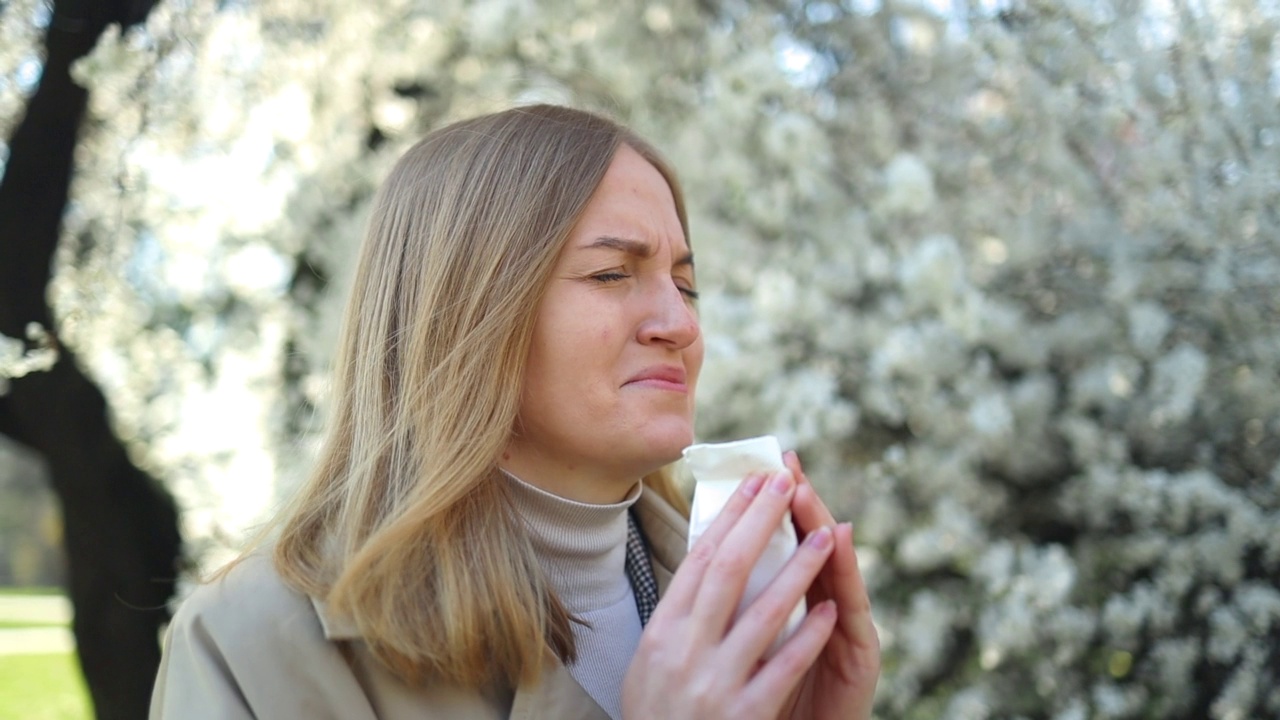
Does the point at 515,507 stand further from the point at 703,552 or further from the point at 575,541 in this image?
the point at 703,552

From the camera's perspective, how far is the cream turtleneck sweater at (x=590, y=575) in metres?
1.58

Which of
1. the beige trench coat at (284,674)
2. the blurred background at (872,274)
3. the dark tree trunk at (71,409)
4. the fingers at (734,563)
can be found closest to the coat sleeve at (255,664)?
the beige trench coat at (284,674)

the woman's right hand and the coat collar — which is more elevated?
the woman's right hand

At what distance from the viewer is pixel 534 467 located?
162 centimetres

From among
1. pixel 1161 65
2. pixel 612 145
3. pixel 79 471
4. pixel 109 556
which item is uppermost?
pixel 612 145

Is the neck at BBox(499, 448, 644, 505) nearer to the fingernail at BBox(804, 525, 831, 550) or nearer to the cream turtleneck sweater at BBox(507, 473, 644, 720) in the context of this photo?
the cream turtleneck sweater at BBox(507, 473, 644, 720)

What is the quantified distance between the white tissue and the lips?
0.60 feet

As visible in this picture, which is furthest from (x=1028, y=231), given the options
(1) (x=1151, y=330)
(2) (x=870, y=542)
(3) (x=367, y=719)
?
(3) (x=367, y=719)

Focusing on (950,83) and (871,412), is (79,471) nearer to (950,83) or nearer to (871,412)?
(871,412)

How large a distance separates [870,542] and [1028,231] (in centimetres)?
108

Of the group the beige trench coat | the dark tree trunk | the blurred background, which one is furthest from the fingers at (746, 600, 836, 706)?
the dark tree trunk

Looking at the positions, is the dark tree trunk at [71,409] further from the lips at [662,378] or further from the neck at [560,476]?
the lips at [662,378]

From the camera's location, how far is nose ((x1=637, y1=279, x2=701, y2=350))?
1.55m

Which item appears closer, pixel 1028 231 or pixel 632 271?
pixel 632 271
